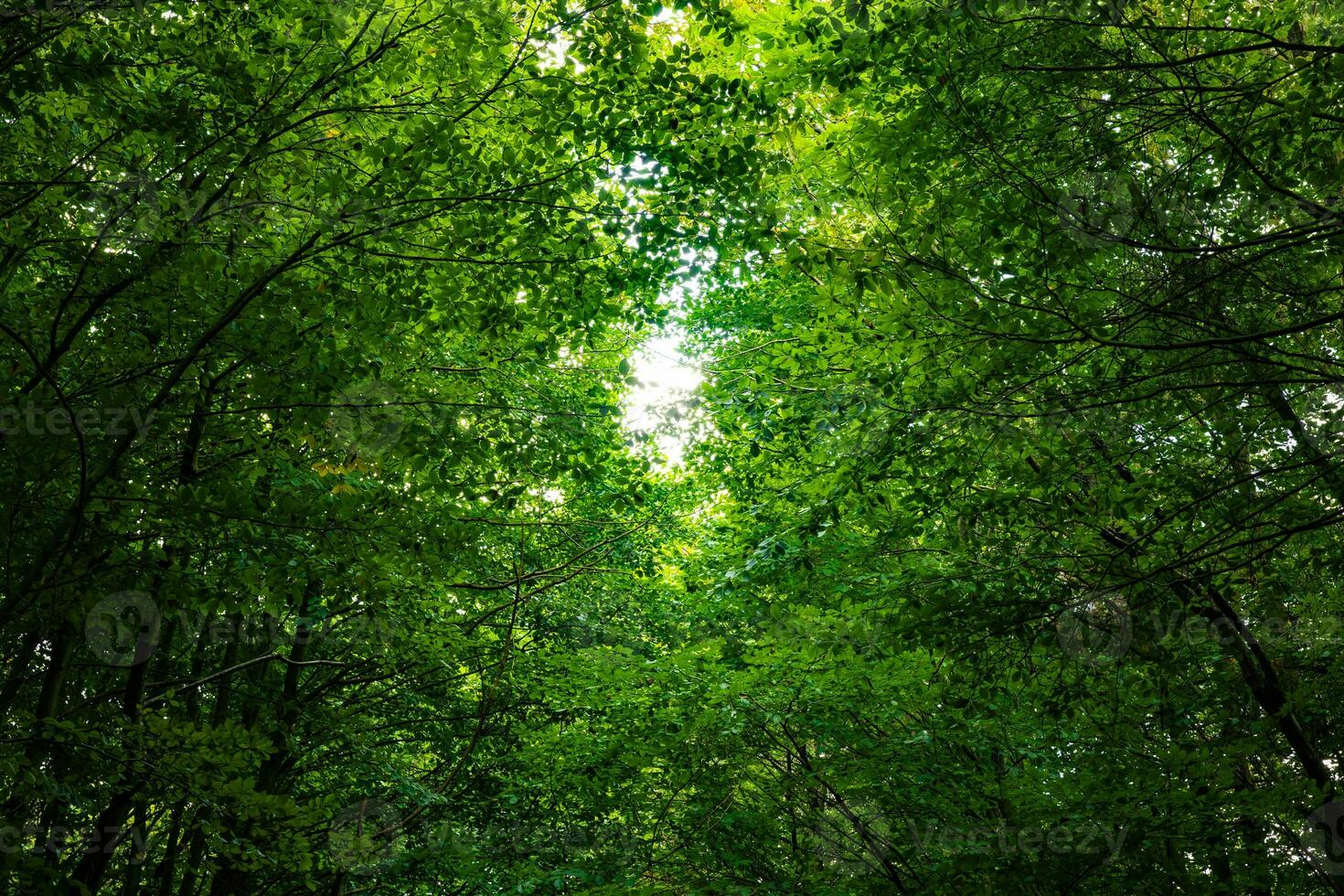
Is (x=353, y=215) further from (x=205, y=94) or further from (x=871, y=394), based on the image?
(x=871, y=394)

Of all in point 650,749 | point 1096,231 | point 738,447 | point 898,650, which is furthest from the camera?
point 738,447

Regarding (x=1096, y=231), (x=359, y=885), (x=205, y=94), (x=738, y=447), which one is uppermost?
(x=738, y=447)

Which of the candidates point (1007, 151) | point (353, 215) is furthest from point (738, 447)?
point (353, 215)

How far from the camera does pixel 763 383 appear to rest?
24.1 ft

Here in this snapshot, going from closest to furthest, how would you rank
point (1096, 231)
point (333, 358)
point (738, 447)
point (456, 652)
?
point (1096, 231)
point (333, 358)
point (456, 652)
point (738, 447)

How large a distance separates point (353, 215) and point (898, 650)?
12.0 ft

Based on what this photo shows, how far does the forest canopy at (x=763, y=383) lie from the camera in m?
4.36

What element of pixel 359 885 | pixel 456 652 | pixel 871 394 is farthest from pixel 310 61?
pixel 359 885

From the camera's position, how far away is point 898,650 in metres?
5.02

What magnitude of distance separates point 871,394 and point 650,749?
13.8 ft

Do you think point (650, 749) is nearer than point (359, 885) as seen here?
Yes

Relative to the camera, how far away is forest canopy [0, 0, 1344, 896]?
4355 millimetres

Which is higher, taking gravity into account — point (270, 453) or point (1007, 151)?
point (1007, 151)

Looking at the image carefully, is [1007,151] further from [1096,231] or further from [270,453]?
[270,453]
